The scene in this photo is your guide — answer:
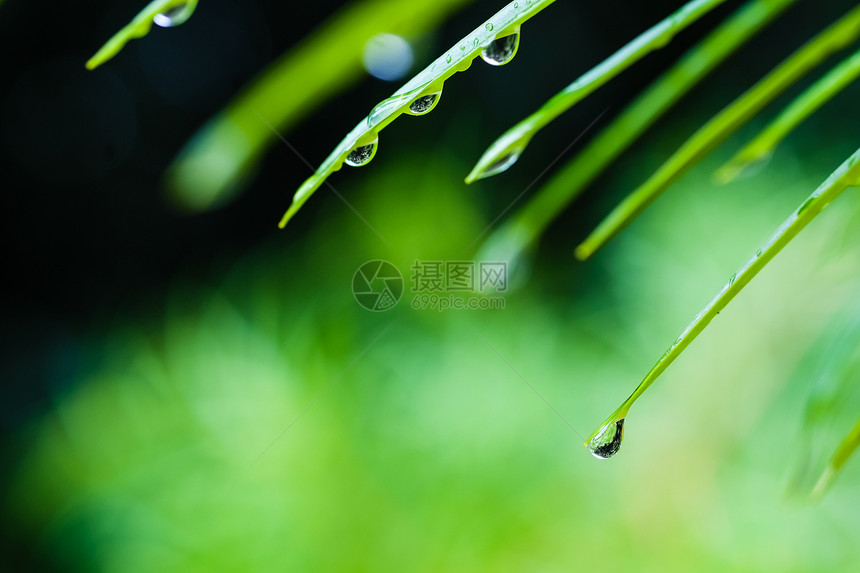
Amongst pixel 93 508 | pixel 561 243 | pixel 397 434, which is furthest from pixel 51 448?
pixel 561 243

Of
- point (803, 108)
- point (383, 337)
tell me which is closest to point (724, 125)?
point (803, 108)

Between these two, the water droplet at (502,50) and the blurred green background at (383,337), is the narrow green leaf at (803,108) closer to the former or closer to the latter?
the water droplet at (502,50)

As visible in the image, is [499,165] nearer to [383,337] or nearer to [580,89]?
[580,89]

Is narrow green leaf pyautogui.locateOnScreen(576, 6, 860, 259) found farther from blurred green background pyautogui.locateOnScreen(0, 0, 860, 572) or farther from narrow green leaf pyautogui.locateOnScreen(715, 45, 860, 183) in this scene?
blurred green background pyautogui.locateOnScreen(0, 0, 860, 572)

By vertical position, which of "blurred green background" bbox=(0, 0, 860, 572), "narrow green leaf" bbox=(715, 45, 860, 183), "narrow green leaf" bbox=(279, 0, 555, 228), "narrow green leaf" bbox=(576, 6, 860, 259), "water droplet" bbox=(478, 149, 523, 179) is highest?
"narrow green leaf" bbox=(279, 0, 555, 228)

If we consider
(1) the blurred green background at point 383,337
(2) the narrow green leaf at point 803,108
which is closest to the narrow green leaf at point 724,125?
(2) the narrow green leaf at point 803,108

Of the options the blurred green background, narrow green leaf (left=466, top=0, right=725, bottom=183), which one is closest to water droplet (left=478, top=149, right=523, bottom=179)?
narrow green leaf (left=466, top=0, right=725, bottom=183)

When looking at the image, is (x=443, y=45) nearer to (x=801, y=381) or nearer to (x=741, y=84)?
(x=741, y=84)
